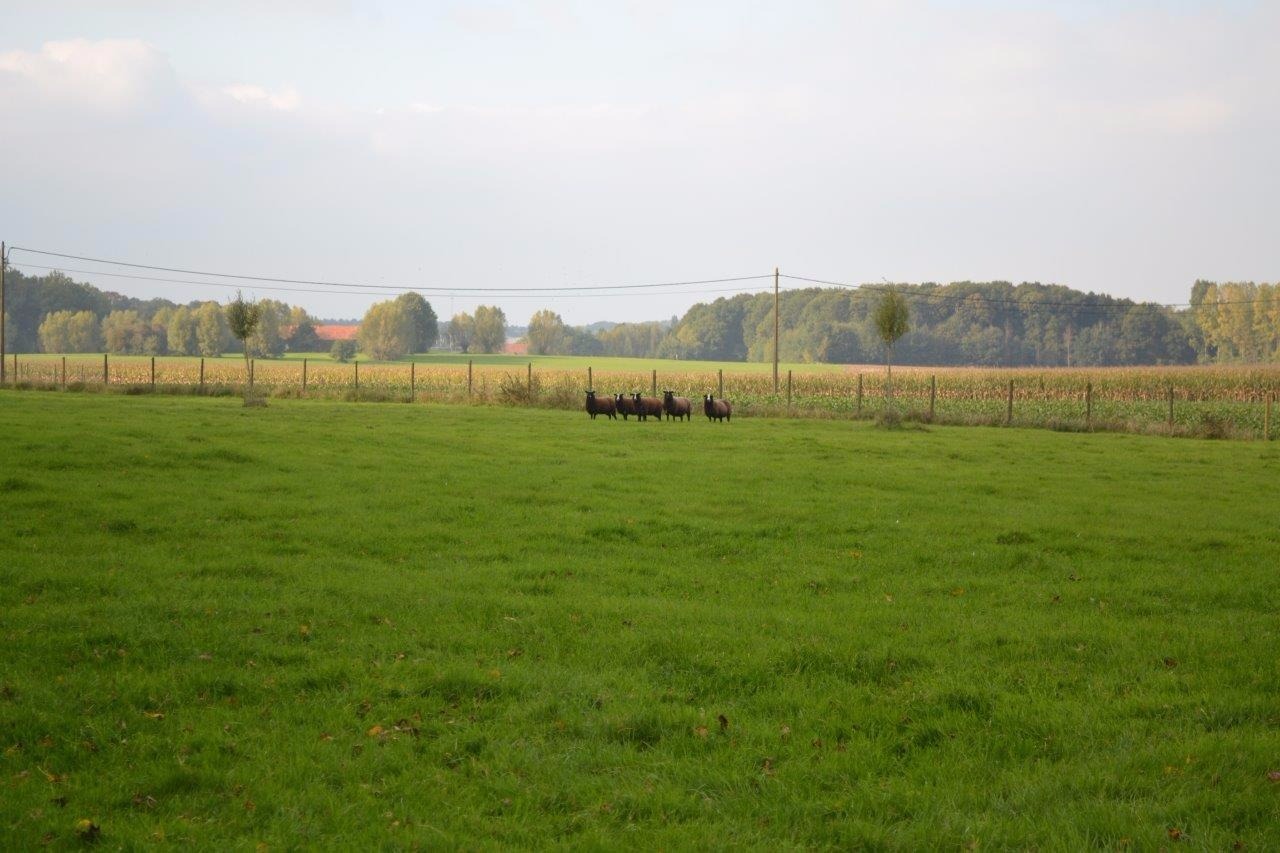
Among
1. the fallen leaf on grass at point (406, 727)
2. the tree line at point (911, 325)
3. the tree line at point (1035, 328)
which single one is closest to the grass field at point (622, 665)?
the fallen leaf on grass at point (406, 727)

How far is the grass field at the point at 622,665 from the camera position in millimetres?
5227

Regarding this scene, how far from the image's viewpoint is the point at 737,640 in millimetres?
8148

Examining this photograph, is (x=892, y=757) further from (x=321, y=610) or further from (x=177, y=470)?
(x=177, y=470)

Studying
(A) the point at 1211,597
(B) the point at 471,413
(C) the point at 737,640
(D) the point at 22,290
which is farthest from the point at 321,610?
(D) the point at 22,290

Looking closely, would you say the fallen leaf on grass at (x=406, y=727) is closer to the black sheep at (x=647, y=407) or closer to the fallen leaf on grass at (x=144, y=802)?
the fallen leaf on grass at (x=144, y=802)

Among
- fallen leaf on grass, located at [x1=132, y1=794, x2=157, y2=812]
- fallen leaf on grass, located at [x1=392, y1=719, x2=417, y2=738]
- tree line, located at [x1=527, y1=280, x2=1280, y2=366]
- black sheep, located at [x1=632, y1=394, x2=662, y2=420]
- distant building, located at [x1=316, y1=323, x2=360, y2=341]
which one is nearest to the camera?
fallen leaf on grass, located at [x1=132, y1=794, x2=157, y2=812]

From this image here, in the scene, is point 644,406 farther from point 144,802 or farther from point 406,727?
point 144,802

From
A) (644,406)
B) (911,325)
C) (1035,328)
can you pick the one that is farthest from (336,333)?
(644,406)

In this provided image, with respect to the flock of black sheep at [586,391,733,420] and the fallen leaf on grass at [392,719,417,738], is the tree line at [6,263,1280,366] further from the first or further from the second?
the fallen leaf on grass at [392,719,417,738]

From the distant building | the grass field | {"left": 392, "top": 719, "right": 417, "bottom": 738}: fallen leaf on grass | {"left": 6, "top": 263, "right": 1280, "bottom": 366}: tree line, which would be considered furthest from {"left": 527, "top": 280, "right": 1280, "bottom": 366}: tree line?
{"left": 392, "top": 719, "right": 417, "bottom": 738}: fallen leaf on grass

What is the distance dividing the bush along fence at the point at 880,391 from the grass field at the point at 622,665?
20.0m

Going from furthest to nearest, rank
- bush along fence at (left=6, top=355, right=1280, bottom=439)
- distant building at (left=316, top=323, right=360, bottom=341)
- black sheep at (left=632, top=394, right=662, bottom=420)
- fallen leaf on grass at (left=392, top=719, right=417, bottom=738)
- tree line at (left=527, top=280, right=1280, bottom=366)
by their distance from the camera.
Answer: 1. distant building at (left=316, top=323, right=360, bottom=341)
2. tree line at (left=527, top=280, right=1280, bottom=366)
3. bush along fence at (left=6, top=355, right=1280, bottom=439)
4. black sheep at (left=632, top=394, right=662, bottom=420)
5. fallen leaf on grass at (left=392, top=719, right=417, bottom=738)

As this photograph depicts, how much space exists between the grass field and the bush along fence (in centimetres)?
1997

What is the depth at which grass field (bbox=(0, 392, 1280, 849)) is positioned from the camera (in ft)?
17.1
